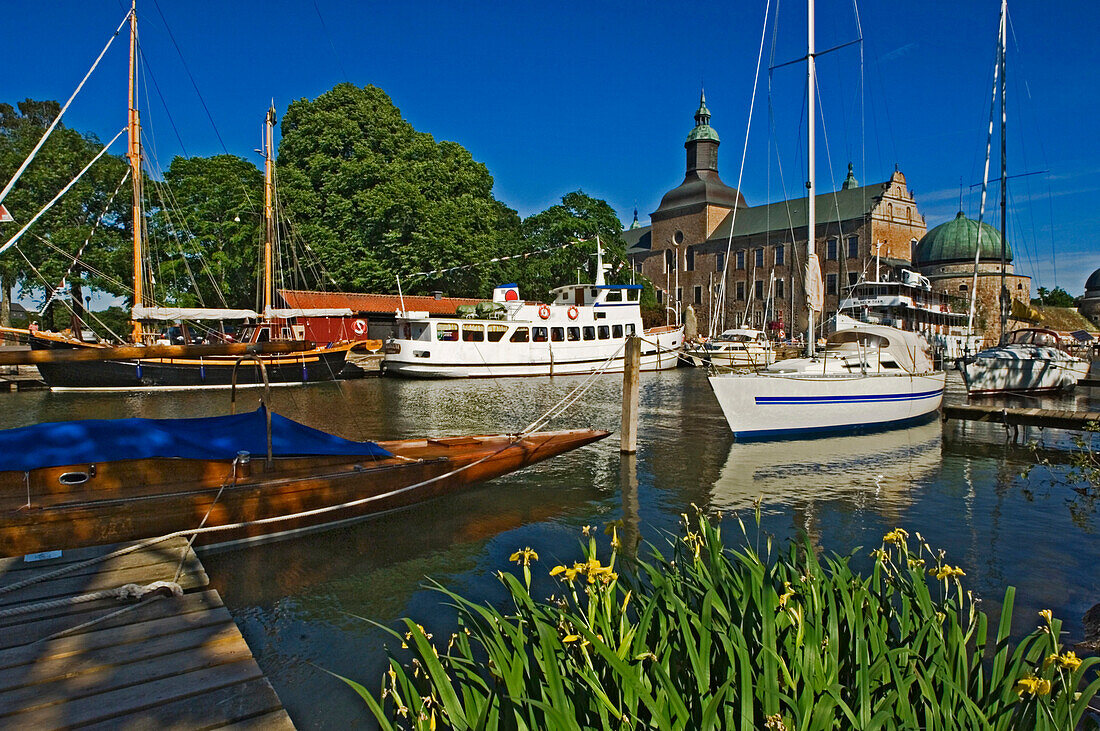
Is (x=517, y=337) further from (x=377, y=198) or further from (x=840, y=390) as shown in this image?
(x=840, y=390)

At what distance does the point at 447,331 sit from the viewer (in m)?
31.0

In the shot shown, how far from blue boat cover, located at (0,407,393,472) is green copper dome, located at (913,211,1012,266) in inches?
2602

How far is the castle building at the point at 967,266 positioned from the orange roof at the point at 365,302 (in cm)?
4633

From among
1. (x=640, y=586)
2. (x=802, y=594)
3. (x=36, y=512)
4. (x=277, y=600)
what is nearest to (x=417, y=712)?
(x=640, y=586)

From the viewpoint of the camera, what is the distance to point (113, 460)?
271 inches

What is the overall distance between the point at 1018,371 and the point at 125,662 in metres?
28.4

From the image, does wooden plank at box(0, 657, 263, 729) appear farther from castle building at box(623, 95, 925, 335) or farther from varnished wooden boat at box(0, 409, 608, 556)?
castle building at box(623, 95, 925, 335)

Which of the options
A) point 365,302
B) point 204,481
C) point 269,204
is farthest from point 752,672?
point 365,302

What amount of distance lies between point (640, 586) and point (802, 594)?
938 millimetres

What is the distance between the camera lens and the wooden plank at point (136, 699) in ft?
10.4

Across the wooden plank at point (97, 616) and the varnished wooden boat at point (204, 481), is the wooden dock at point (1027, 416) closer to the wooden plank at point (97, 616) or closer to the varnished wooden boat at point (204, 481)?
the varnished wooden boat at point (204, 481)

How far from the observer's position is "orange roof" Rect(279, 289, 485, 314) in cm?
3372

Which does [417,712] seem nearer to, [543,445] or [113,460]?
[113,460]

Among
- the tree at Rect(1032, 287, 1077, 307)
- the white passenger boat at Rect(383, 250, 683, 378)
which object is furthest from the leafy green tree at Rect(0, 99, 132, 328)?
the tree at Rect(1032, 287, 1077, 307)
